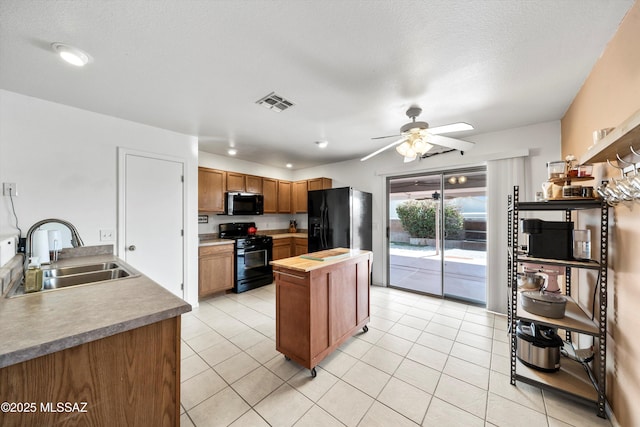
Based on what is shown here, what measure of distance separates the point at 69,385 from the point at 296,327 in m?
1.39

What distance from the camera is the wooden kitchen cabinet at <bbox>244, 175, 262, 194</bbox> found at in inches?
181

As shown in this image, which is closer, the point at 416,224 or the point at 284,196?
the point at 416,224

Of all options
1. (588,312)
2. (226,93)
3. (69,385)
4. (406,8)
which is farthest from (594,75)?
(69,385)

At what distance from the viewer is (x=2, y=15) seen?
1.33 m

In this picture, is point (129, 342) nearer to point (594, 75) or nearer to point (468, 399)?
point (468, 399)

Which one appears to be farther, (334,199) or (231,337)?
(334,199)

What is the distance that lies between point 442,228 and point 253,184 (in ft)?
11.4

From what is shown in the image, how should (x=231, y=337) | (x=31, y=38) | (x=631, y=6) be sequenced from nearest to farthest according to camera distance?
1. (x=631, y=6)
2. (x=31, y=38)
3. (x=231, y=337)

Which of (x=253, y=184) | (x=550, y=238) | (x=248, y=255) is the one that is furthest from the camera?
(x=253, y=184)

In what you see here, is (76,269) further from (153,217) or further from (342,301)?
(342,301)

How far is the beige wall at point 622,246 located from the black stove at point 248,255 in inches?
153

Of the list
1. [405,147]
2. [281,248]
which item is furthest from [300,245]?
[405,147]

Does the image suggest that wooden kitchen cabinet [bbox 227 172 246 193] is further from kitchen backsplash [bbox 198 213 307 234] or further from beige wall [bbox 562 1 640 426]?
beige wall [bbox 562 1 640 426]

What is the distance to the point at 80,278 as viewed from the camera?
6.04 ft
